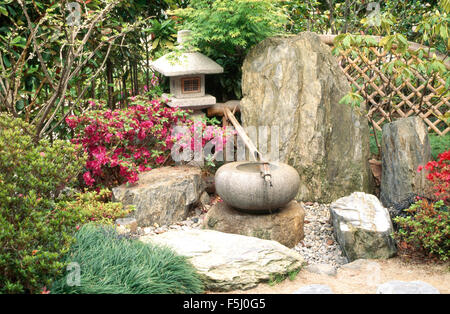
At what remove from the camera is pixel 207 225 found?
5.09 meters

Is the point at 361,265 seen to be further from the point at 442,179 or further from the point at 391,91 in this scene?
the point at 391,91

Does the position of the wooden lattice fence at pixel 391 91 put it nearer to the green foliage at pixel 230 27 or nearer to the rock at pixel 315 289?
the green foliage at pixel 230 27

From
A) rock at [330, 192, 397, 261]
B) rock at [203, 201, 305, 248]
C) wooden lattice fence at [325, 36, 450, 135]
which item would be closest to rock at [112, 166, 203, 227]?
rock at [203, 201, 305, 248]

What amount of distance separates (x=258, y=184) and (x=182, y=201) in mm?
1104

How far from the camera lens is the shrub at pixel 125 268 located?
10.6 ft

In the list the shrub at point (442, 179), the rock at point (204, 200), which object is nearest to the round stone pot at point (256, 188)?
the rock at point (204, 200)

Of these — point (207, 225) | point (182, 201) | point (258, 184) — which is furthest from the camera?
point (182, 201)

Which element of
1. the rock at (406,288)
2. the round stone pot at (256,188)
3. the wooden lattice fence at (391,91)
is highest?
the wooden lattice fence at (391,91)

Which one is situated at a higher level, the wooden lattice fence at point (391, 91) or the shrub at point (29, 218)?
the wooden lattice fence at point (391, 91)

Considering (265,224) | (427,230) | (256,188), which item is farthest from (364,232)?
(256,188)

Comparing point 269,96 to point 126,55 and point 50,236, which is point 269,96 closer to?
point 126,55

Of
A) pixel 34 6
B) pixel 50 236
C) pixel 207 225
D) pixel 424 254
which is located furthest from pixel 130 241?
pixel 34 6

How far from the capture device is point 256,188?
4.73m

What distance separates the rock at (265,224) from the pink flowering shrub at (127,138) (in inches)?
40.7
